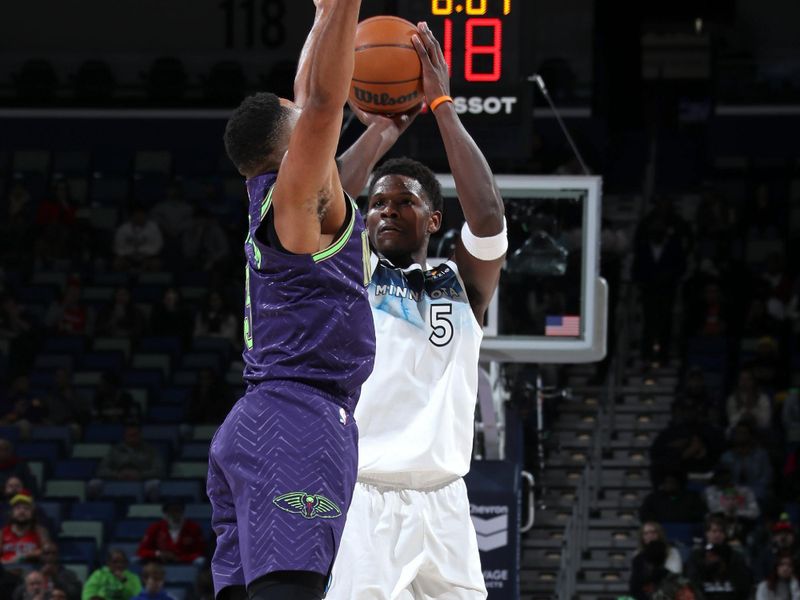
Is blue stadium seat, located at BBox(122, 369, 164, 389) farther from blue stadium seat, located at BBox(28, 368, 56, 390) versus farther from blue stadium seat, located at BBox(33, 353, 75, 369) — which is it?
blue stadium seat, located at BBox(28, 368, 56, 390)

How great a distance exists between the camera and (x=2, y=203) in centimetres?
2084

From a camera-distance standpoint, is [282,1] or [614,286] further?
[282,1]

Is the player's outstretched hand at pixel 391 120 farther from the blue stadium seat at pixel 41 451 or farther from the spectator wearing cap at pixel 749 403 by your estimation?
the blue stadium seat at pixel 41 451

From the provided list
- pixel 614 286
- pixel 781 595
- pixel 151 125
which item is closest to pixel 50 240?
pixel 151 125

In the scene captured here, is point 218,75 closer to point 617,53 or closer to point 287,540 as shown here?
point 617,53

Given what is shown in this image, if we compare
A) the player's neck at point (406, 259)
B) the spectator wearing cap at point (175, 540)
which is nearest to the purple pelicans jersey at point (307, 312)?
the player's neck at point (406, 259)

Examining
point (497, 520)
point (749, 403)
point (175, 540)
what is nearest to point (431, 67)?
point (497, 520)

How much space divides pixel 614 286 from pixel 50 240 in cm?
684

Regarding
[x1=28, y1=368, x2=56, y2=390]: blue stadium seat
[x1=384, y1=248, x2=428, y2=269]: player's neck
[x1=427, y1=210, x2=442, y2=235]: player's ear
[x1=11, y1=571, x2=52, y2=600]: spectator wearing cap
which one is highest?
[x1=427, y1=210, x2=442, y2=235]: player's ear

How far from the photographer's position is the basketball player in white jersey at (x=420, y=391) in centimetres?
527

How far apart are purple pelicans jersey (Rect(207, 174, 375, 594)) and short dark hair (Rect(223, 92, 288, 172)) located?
8 centimetres

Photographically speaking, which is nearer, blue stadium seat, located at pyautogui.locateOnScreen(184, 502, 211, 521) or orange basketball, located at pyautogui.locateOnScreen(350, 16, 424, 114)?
orange basketball, located at pyautogui.locateOnScreen(350, 16, 424, 114)

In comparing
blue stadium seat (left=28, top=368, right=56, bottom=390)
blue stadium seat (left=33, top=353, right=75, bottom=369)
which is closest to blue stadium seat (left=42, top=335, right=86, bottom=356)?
blue stadium seat (left=33, top=353, right=75, bottom=369)

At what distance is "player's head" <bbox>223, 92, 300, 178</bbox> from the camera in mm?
4547
